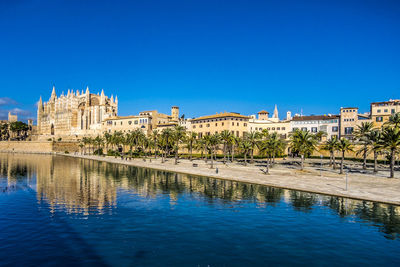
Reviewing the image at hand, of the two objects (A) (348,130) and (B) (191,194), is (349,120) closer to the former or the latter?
(A) (348,130)

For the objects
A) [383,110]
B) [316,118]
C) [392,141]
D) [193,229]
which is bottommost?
[193,229]

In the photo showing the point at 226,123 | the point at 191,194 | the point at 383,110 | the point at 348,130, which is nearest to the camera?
the point at 191,194

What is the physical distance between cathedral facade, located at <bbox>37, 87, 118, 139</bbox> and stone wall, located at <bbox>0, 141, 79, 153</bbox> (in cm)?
1133

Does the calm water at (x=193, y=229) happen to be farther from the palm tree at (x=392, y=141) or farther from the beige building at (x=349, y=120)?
the beige building at (x=349, y=120)

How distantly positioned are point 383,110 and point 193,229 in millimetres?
87912

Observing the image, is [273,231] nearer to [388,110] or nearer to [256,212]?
[256,212]

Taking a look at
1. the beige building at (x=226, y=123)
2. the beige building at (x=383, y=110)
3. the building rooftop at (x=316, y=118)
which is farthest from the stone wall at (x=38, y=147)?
Answer: the beige building at (x=383, y=110)

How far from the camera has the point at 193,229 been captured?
21531mm

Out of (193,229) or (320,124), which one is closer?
(193,229)

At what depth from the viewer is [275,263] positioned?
16125 mm

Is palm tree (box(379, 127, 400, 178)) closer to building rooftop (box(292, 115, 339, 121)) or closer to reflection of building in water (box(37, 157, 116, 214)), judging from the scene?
reflection of building in water (box(37, 157, 116, 214))

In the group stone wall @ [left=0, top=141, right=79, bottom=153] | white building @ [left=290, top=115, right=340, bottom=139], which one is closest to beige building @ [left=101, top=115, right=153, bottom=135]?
stone wall @ [left=0, top=141, right=79, bottom=153]

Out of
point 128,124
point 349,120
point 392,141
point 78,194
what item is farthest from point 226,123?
point 78,194

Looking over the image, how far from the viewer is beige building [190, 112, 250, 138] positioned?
99.7 m
